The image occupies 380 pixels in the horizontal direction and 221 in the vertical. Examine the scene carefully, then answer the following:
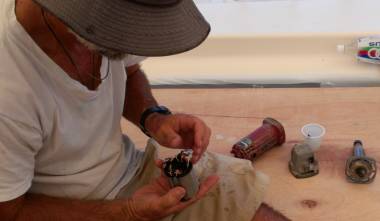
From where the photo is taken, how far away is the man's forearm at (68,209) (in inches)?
39.8

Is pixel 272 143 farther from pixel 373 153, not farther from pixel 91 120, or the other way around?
pixel 91 120

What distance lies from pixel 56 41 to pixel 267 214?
628 millimetres

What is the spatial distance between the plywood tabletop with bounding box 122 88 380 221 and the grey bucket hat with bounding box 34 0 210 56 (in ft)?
2.18

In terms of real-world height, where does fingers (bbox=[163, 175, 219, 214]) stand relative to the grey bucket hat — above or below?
below

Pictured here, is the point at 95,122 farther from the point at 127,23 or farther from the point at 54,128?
the point at 127,23

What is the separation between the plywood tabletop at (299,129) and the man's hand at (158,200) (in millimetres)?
256

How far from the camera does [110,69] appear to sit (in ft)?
3.64

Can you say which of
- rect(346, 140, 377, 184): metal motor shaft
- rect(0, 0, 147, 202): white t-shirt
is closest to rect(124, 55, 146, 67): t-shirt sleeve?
rect(0, 0, 147, 202): white t-shirt

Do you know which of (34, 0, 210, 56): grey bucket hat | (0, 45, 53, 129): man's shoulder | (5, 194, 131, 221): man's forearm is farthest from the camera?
(5, 194, 131, 221): man's forearm

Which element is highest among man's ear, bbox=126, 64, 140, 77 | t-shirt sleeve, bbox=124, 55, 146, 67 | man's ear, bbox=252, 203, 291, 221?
t-shirt sleeve, bbox=124, 55, 146, 67

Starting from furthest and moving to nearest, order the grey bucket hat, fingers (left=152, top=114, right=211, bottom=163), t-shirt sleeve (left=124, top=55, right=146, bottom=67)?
t-shirt sleeve (left=124, top=55, right=146, bottom=67)
fingers (left=152, top=114, right=211, bottom=163)
the grey bucket hat

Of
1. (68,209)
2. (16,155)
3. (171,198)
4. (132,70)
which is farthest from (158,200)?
(132,70)

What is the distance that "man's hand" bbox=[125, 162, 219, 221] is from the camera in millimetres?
1021

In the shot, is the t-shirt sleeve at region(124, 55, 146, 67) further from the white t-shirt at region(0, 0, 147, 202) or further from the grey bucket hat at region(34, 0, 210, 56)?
the grey bucket hat at region(34, 0, 210, 56)
